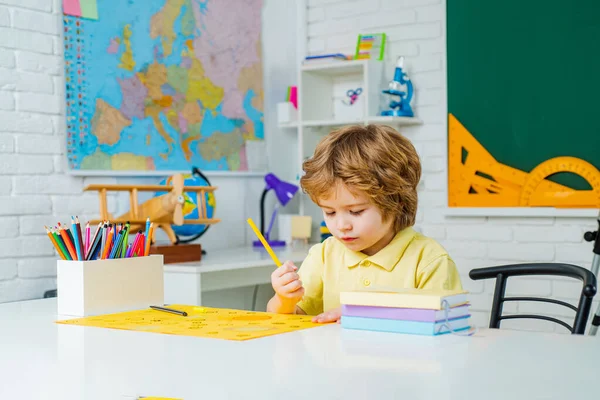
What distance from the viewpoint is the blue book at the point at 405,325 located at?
1.29 m

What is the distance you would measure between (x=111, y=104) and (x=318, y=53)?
43.3 inches

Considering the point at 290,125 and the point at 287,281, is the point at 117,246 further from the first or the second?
the point at 290,125

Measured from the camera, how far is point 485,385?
0.94 metres

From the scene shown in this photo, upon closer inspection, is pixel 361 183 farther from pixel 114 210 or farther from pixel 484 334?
pixel 114 210

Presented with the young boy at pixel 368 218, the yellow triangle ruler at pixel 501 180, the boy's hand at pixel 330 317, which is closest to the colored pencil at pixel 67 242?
the young boy at pixel 368 218

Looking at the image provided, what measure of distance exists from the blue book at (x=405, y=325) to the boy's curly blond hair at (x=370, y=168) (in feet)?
0.88

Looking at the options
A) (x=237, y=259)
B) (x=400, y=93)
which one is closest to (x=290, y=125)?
(x=400, y=93)

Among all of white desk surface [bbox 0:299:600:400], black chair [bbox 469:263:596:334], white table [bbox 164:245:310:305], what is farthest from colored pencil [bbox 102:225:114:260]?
white table [bbox 164:245:310:305]

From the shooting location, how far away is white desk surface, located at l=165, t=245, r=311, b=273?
8.43ft

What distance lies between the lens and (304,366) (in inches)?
41.6

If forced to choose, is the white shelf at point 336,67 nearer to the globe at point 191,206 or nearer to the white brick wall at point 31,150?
the globe at point 191,206

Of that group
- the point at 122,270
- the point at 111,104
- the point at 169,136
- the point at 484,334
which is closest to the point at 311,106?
the point at 169,136

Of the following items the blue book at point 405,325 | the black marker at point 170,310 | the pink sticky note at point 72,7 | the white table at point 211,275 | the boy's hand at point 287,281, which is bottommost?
the white table at point 211,275

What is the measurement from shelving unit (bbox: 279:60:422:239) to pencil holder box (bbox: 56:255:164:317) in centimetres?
175
